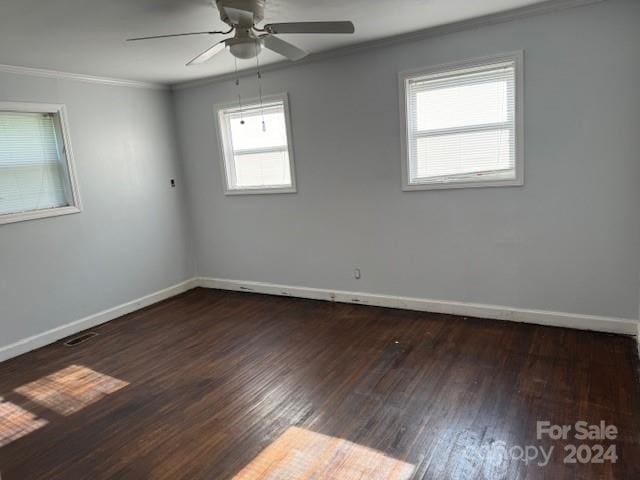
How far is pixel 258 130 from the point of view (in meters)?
4.86

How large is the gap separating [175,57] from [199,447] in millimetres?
3240

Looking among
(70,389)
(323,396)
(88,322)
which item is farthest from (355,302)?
(88,322)

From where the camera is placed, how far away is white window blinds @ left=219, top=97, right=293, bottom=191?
4.68m

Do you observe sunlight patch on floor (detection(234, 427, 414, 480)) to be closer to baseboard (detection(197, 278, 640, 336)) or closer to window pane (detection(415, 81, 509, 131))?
baseboard (detection(197, 278, 640, 336))

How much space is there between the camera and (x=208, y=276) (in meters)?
5.61

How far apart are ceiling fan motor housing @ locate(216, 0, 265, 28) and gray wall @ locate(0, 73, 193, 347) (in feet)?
7.84

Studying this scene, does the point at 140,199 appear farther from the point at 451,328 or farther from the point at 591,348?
the point at 591,348

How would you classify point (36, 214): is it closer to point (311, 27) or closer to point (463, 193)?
point (311, 27)

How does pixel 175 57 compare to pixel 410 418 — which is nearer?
pixel 410 418

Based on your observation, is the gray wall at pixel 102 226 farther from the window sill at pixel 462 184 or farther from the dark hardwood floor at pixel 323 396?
the window sill at pixel 462 184

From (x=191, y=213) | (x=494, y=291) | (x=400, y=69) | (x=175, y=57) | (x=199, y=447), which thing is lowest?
(x=199, y=447)

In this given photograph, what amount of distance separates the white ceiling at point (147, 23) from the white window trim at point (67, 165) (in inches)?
14.0

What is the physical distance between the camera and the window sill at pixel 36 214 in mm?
3715

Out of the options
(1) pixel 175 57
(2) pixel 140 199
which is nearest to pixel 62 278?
(2) pixel 140 199
